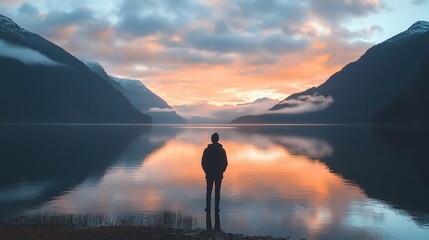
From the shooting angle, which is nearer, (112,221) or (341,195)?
(112,221)

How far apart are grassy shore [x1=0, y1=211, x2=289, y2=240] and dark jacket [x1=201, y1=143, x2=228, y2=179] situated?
11.4 ft

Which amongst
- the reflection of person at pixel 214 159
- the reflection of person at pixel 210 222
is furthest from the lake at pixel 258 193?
the reflection of person at pixel 214 159

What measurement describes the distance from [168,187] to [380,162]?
38.8 m

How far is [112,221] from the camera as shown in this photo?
2519 centimetres

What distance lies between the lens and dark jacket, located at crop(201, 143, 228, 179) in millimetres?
24359

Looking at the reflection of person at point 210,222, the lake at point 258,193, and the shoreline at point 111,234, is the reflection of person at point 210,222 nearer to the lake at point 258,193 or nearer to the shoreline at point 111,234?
the lake at point 258,193

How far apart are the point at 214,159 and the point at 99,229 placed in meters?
7.79

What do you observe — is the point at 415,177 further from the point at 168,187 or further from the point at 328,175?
the point at 168,187

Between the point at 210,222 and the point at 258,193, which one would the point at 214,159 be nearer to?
the point at 210,222

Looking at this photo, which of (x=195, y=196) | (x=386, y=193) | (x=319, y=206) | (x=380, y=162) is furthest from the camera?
(x=380, y=162)

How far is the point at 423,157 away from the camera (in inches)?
2648

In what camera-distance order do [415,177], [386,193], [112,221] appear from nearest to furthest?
1. [112,221]
2. [386,193]
3. [415,177]

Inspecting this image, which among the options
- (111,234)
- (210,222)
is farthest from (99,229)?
(210,222)

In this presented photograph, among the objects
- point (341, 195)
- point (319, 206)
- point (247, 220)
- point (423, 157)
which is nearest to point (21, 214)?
point (247, 220)
